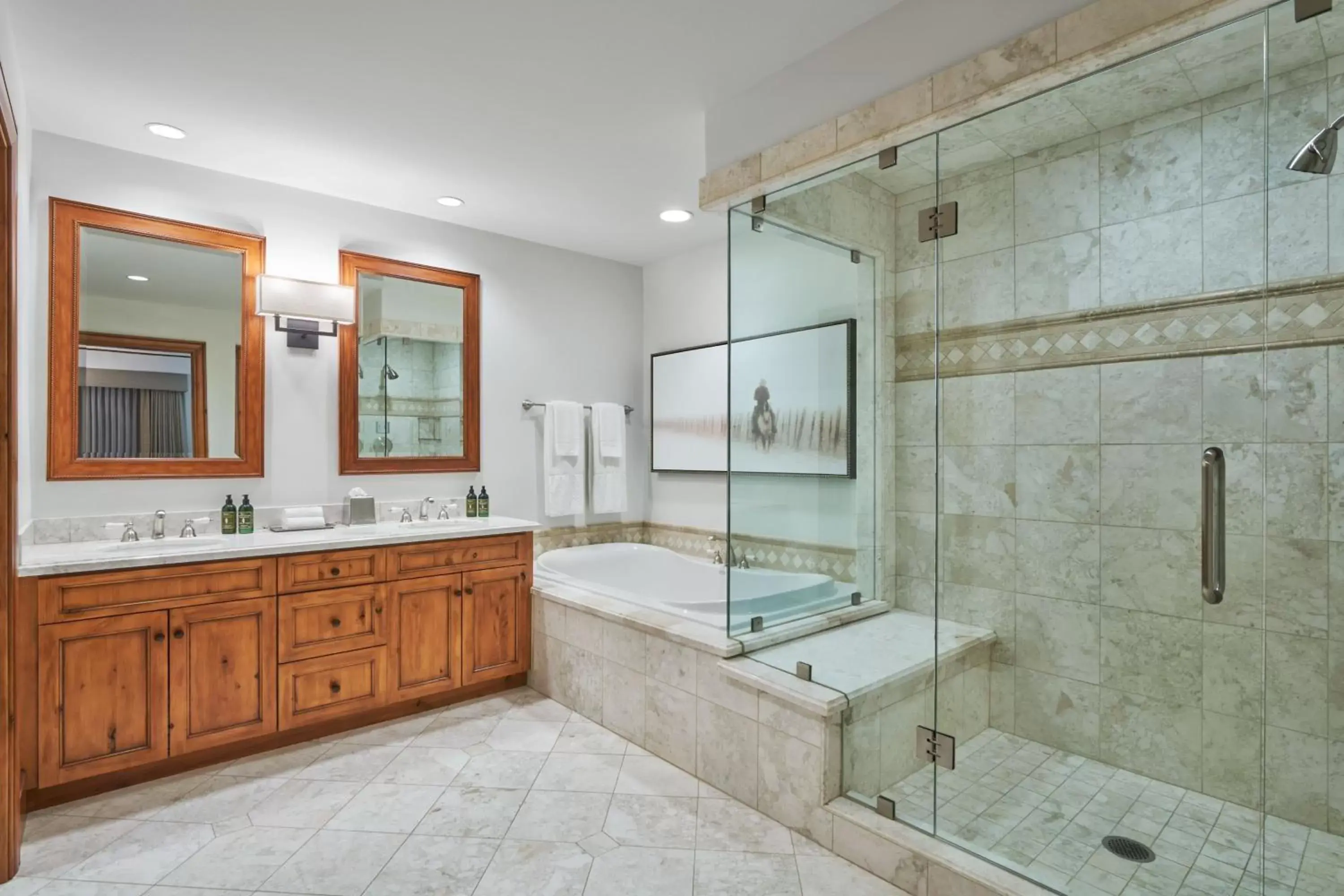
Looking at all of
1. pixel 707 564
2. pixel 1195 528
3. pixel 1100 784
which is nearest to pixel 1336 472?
pixel 1195 528

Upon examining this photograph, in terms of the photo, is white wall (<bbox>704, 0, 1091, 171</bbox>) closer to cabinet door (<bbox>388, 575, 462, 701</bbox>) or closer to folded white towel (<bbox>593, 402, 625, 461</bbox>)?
folded white towel (<bbox>593, 402, 625, 461</bbox>)

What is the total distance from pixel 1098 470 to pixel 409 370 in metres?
3.23

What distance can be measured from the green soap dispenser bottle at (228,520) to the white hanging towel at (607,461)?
1.90 meters

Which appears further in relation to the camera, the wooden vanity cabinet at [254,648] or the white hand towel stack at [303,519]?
the white hand towel stack at [303,519]

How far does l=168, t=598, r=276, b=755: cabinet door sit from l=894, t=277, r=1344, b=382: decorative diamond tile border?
2704 mm

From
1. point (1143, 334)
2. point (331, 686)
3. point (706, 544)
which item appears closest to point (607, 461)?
point (706, 544)

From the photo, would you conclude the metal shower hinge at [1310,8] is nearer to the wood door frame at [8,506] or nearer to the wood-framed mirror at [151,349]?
the wood door frame at [8,506]

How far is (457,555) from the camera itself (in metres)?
3.24

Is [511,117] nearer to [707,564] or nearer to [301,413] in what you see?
[301,413]

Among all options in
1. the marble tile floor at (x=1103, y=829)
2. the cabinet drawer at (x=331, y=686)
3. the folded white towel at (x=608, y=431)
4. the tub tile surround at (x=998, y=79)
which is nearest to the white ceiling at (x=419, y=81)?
the tub tile surround at (x=998, y=79)

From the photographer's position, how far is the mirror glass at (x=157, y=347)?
282 cm

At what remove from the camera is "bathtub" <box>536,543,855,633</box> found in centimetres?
266

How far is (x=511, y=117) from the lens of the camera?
261cm

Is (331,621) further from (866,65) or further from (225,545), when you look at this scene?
(866,65)
